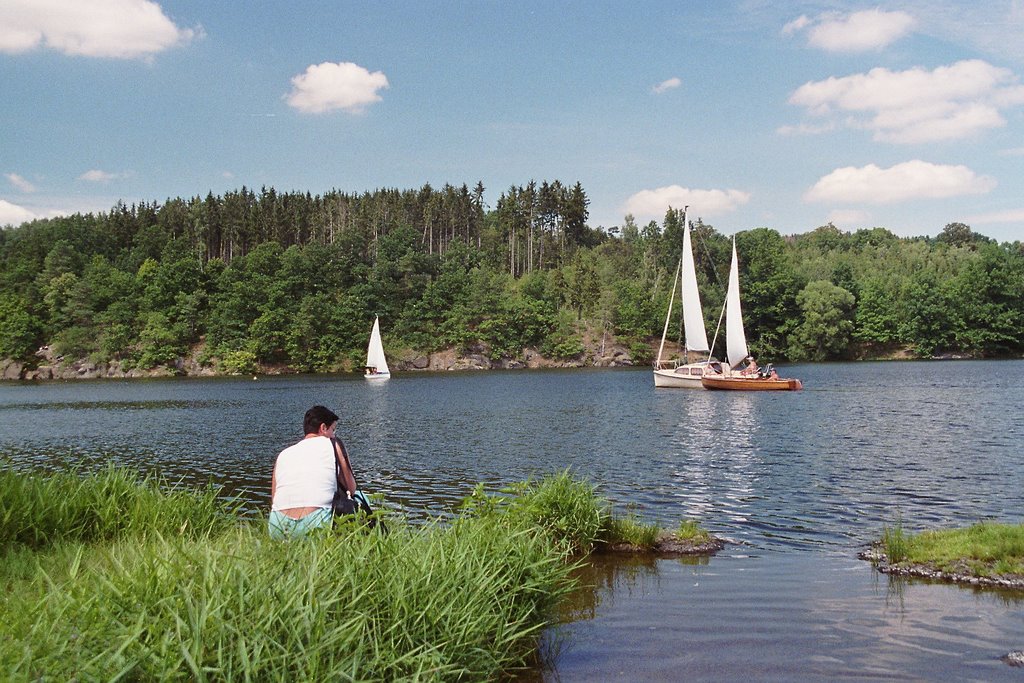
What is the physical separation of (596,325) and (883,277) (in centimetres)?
4426

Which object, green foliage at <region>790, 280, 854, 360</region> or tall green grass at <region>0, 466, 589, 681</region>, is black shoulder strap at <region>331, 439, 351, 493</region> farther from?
green foliage at <region>790, 280, 854, 360</region>

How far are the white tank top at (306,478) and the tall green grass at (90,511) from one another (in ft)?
6.04

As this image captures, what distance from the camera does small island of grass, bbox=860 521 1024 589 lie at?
10.4 metres

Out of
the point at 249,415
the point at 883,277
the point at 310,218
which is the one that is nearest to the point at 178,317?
the point at 310,218

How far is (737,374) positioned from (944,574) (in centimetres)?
4476

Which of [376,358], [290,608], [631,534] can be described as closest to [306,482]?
[290,608]

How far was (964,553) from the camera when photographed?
36.5 ft

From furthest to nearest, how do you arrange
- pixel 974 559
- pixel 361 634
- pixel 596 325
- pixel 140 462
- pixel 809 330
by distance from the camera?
pixel 596 325 < pixel 809 330 < pixel 140 462 < pixel 974 559 < pixel 361 634

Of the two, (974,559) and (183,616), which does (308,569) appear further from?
(974,559)

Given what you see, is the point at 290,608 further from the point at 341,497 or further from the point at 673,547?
the point at 673,547

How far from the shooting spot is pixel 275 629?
5.11m

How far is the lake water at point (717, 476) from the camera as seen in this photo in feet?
27.1

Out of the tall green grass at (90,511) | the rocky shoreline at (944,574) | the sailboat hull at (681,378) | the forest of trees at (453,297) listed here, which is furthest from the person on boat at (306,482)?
the forest of trees at (453,297)

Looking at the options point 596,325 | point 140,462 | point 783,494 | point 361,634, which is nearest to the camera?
point 361,634
